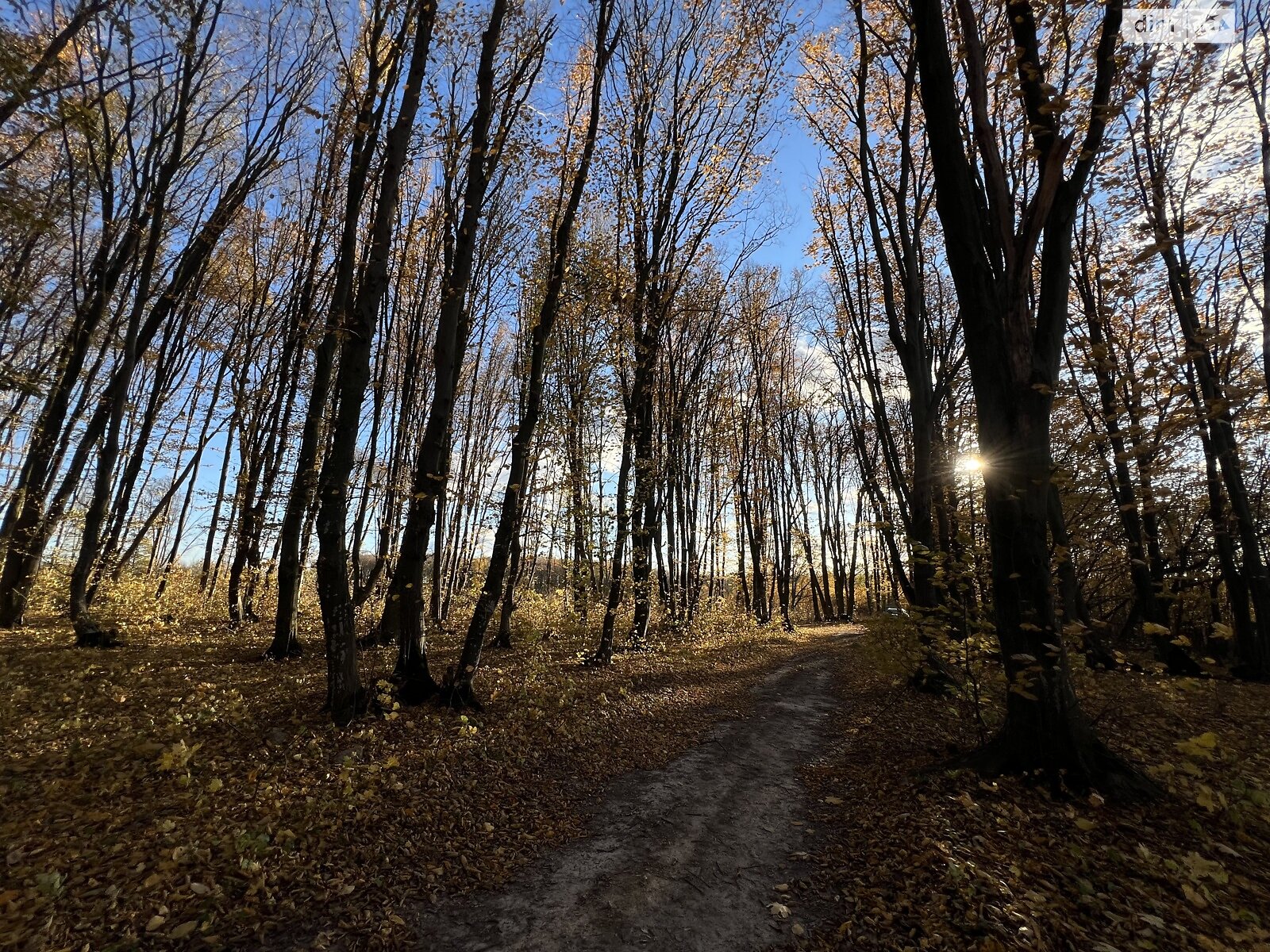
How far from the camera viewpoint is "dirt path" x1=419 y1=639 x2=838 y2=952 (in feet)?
10.4

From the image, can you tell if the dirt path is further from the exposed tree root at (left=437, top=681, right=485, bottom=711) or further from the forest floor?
the exposed tree root at (left=437, top=681, right=485, bottom=711)

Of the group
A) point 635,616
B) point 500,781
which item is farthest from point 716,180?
point 500,781

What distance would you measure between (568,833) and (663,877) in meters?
1.04

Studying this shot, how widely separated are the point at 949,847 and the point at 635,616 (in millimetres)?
10133

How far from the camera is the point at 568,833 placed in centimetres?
446

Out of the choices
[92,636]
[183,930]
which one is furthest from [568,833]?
[92,636]

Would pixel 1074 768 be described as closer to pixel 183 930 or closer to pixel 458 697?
pixel 183 930

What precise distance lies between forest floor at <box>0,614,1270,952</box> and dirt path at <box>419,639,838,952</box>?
2cm

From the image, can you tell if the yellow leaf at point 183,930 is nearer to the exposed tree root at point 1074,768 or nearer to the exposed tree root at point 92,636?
the exposed tree root at point 1074,768

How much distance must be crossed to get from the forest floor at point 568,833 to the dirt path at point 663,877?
0.02 m

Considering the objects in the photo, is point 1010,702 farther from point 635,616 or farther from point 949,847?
point 635,616

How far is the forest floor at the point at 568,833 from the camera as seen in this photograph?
304 cm

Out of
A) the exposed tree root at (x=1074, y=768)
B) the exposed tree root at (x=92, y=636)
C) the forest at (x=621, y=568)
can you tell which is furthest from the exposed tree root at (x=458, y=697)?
the exposed tree root at (x=92, y=636)

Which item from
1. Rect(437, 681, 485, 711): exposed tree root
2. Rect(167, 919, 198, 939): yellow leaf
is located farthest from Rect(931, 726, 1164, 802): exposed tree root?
Rect(167, 919, 198, 939): yellow leaf
